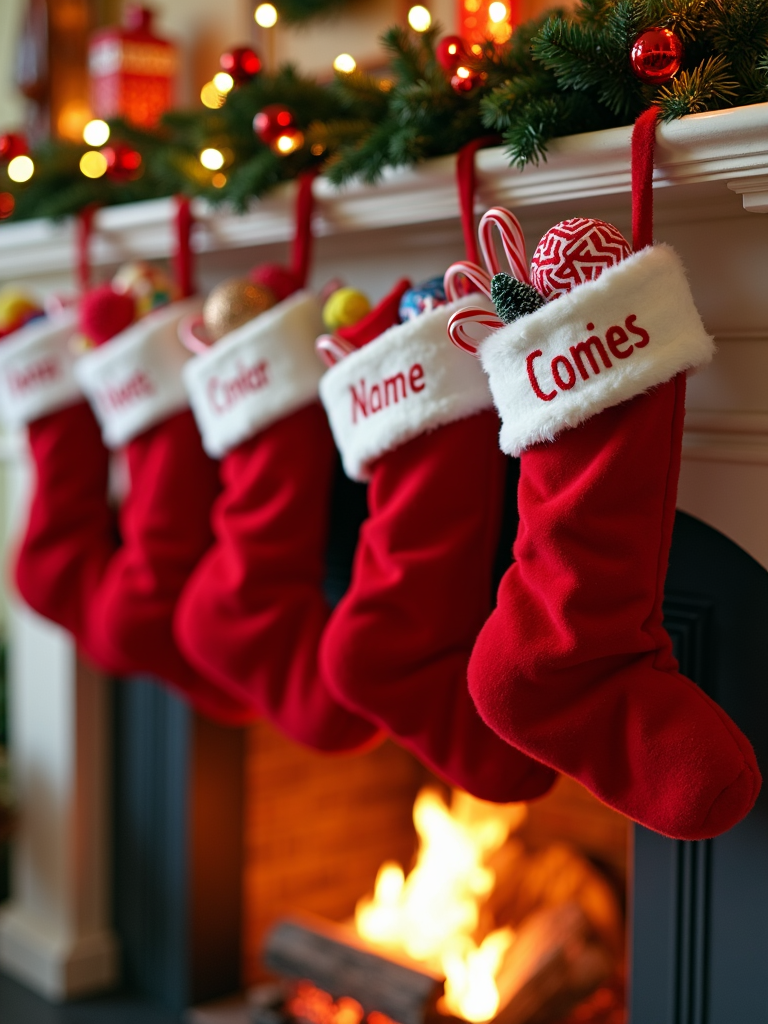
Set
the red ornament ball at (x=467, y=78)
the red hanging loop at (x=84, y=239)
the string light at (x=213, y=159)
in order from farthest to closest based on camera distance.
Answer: the red hanging loop at (x=84, y=239) → the string light at (x=213, y=159) → the red ornament ball at (x=467, y=78)

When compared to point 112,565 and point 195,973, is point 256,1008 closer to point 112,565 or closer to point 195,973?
point 195,973

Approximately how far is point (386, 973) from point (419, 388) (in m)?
0.95

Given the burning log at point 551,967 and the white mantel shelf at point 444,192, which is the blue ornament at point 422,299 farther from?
the burning log at point 551,967

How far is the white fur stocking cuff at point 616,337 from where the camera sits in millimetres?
1021

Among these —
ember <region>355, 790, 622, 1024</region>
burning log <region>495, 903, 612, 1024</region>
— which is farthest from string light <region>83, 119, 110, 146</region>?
burning log <region>495, 903, 612, 1024</region>

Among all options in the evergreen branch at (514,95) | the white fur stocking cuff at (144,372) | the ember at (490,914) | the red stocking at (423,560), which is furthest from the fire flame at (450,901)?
the evergreen branch at (514,95)

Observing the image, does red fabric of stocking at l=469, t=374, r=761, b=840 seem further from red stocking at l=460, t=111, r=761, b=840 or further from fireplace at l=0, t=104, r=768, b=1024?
fireplace at l=0, t=104, r=768, b=1024

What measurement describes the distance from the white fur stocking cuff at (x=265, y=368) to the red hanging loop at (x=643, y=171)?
51cm

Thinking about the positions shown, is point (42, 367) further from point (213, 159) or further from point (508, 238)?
point (508, 238)

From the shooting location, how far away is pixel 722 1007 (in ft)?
4.00

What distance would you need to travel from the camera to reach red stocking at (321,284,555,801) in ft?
4.08

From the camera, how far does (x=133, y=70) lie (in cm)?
195

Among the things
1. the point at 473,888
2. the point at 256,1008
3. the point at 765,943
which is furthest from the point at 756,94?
the point at 256,1008

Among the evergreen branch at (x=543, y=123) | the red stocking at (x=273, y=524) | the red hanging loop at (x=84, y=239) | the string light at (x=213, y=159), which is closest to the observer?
the evergreen branch at (x=543, y=123)
